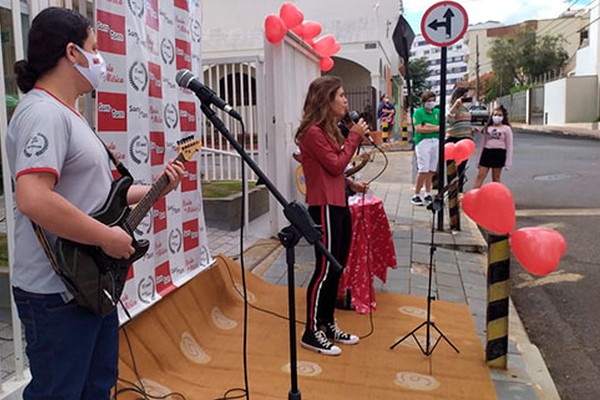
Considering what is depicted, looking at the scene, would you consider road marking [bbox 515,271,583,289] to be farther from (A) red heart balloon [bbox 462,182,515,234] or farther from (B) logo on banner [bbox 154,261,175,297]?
(B) logo on banner [bbox 154,261,175,297]

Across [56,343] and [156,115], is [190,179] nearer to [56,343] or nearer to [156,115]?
[156,115]

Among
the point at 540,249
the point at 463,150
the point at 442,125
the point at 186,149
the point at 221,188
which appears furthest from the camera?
the point at 221,188

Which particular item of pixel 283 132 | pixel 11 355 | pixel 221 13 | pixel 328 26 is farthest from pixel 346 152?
pixel 328 26

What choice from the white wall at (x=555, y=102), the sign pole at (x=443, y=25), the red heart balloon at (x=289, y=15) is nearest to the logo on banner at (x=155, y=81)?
the red heart balloon at (x=289, y=15)

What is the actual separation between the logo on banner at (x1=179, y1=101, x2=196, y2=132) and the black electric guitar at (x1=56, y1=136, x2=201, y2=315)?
190 cm

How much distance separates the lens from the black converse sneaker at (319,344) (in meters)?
3.60

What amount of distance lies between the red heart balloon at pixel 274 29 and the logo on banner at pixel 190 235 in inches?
102

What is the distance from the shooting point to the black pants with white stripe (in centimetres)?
354

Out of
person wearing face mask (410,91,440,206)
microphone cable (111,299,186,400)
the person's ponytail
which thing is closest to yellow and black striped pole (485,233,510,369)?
microphone cable (111,299,186,400)

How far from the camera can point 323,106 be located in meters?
3.54

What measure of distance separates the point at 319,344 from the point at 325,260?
0.58 meters

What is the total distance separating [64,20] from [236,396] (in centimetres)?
213

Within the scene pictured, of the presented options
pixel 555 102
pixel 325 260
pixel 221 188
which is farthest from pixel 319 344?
pixel 555 102

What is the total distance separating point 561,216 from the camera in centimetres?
791
